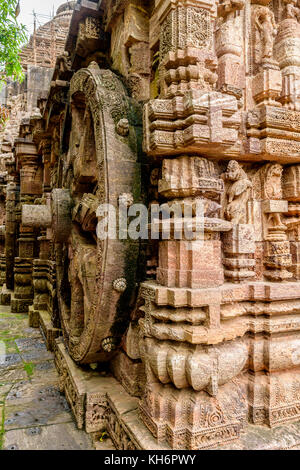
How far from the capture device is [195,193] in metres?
2.14

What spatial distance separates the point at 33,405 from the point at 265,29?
3.92 meters

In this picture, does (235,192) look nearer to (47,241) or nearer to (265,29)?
(265,29)

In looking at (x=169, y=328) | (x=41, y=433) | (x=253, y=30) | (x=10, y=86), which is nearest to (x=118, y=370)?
(x=41, y=433)

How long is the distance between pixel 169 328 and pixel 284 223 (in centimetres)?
130

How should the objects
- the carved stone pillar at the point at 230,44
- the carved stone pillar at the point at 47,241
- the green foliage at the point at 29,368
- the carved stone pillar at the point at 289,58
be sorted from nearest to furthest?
the carved stone pillar at the point at 230,44 → the carved stone pillar at the point at 289,58 → the carved stone pillar at the point at 47,241 → the green foliage at the point at 29,368

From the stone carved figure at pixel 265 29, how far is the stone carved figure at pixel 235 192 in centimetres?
109

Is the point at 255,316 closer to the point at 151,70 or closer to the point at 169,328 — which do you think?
the point at 169,328

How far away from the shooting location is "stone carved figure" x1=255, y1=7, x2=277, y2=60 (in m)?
2.68

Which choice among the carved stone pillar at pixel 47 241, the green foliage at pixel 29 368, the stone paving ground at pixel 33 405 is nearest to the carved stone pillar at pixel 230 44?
the carved stone pillar at pixel 47 241

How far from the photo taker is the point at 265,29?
272cm

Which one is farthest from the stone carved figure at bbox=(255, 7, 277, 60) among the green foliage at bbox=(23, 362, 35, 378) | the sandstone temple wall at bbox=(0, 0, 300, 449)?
the green foliage at bbox=(23, 362, 35, 378)

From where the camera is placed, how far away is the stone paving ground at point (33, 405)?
2.39 meters

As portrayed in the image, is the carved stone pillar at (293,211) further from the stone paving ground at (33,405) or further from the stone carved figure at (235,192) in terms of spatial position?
the stone paving ground at (33,405)

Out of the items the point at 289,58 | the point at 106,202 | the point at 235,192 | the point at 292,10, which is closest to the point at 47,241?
the point at 106,202
